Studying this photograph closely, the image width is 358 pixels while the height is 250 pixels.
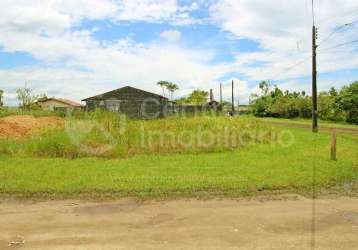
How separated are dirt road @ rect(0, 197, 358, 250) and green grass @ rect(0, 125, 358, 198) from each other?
97 centimetres

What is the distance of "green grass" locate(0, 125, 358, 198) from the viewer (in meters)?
9.19

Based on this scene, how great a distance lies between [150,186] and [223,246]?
4239 millimetres

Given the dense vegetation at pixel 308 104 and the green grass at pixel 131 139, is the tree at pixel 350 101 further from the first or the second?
the green grass at pixel 131 139

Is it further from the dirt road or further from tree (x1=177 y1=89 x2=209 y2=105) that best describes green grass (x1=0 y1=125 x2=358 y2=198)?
tree (x1=177 y1=89 x2=209 y2=105)

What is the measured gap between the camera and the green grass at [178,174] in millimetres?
9188

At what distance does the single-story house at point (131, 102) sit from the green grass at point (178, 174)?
22.1 m

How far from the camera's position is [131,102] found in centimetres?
3719

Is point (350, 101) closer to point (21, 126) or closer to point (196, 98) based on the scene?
point (21, 126)

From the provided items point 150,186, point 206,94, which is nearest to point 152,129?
point 150,186

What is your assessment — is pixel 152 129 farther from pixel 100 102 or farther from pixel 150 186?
pixel 100 102

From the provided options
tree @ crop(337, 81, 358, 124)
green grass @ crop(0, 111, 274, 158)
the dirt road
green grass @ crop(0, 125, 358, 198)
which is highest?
tree @ crop(337, 81, 358, 124)

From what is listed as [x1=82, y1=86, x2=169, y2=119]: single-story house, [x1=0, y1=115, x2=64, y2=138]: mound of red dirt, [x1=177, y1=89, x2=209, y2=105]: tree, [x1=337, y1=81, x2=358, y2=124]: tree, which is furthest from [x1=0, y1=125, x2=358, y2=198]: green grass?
[x1=177, y1=89, x2=209, y2=105]: tree

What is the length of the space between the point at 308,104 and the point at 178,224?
1903 inches

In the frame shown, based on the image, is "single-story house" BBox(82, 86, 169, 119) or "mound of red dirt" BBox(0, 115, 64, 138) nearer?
"mound of red dirt" BBox(0, 115, 64, 138)
